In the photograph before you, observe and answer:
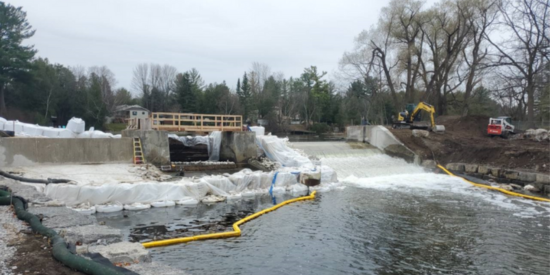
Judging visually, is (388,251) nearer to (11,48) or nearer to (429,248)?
(429,248)

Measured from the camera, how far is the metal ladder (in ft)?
51.0

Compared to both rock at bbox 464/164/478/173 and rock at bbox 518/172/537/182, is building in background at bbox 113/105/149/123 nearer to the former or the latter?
rock at bbox 464/164/478/173

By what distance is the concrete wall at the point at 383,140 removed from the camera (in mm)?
21312

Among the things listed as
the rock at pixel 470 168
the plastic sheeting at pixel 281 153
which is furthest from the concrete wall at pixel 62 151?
the rock at pixel 470 168

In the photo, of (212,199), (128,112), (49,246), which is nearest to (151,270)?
(49,246)

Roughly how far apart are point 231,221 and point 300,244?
2.31m

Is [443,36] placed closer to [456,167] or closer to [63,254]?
[456,167]

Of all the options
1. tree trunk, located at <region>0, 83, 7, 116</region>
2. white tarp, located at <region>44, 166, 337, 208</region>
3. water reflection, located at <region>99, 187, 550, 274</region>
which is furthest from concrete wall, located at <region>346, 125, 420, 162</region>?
tree trunk, located at <region>0, 83, 7, 116</region>

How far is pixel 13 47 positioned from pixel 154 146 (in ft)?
85.8

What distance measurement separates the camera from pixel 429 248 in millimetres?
7664

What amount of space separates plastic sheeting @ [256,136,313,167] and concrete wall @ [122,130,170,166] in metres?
4.83

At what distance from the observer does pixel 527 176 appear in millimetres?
15938

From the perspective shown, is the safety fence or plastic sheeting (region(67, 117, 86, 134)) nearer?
the safety fence

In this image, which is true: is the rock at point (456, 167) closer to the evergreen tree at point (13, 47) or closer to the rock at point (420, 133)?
the rock at point (420, 133)
